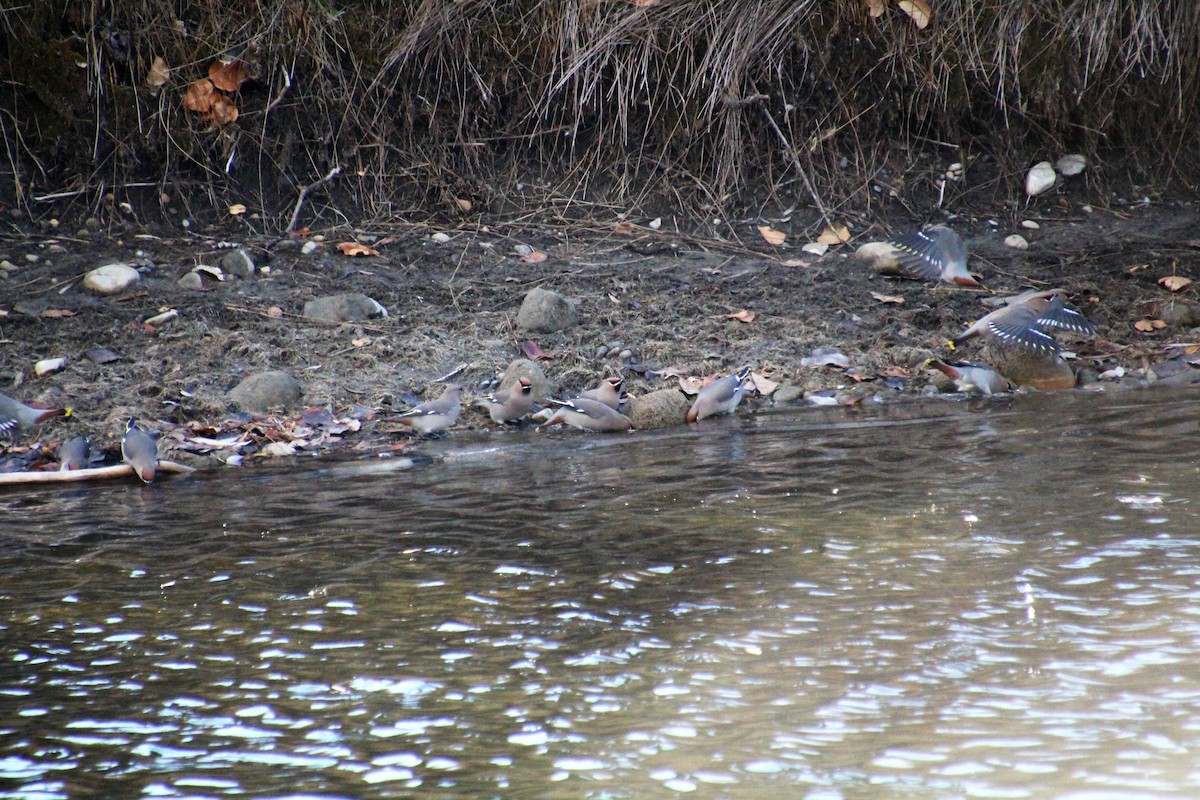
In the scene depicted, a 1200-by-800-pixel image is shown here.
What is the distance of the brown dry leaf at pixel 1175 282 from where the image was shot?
695cm

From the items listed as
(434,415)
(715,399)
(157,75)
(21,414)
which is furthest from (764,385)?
(157,75)

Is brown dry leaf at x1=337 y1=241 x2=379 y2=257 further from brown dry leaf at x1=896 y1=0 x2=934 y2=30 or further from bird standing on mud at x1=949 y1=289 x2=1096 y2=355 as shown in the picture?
brown dry leaf at x1=896 y1=0 x2=934 y2=30

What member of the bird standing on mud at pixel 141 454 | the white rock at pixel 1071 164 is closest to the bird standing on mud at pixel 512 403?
the bird standing on mud at pixel 141 454

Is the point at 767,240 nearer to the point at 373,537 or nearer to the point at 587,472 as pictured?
the point at 587,472

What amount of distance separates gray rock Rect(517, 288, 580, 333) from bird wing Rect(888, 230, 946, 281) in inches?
78.6

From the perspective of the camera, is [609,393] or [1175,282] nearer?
[609,393]

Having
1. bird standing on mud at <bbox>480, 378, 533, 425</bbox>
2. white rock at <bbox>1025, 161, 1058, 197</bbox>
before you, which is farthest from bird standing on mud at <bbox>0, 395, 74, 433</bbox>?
white rock at <bbox>1025, 161, 1058, 197</bbox>

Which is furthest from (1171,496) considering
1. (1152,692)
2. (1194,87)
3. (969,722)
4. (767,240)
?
(1194,87)

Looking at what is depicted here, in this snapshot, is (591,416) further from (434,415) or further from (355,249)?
(355,249)

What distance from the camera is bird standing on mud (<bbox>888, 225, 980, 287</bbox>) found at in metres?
6.92

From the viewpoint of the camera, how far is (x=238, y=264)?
7.03 m

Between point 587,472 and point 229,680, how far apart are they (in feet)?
7.38

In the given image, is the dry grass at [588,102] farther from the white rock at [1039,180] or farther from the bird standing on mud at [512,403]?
the bird standing on mud at [512,403]

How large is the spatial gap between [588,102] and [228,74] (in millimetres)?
2389
